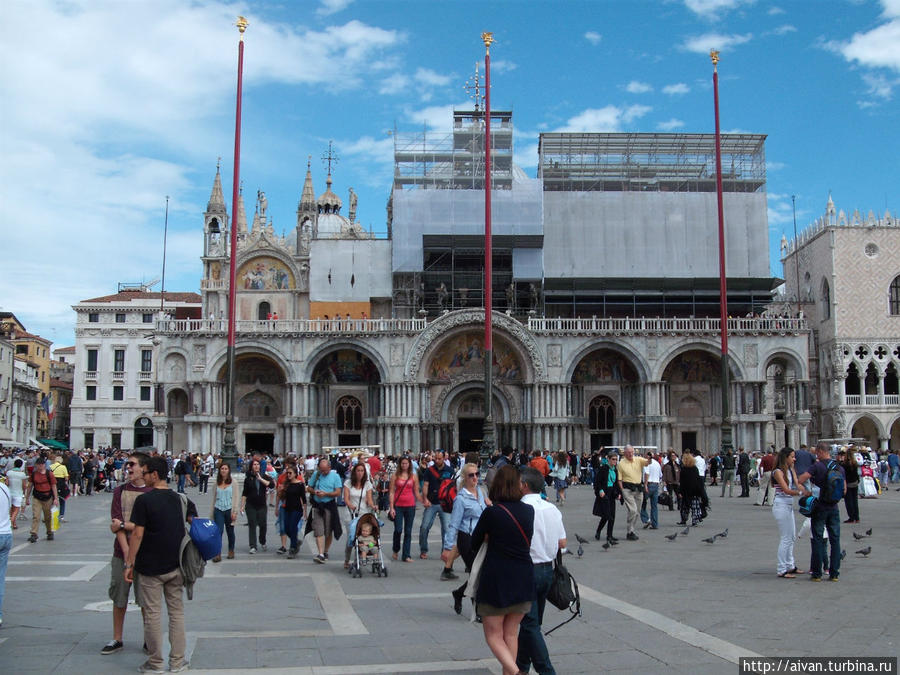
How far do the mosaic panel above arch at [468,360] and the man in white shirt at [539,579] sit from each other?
3885cm

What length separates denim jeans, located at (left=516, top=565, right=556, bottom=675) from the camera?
6923 mm

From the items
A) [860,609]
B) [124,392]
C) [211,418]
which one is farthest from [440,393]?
[860,609]

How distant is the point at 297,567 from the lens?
14.4 m

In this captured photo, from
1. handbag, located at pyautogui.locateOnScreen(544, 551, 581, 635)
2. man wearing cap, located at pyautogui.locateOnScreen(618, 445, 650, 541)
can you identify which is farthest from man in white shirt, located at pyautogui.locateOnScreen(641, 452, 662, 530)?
handbag, located at pyautogui.locateOnScreen(544, 551, 581, 635)

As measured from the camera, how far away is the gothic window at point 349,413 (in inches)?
1873

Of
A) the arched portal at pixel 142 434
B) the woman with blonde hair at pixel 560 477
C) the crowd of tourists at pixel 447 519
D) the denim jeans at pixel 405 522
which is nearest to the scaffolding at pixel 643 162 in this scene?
the woman with blonde hair at pixel 560 477

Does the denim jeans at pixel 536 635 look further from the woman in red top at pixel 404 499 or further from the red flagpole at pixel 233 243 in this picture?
the red flagpole at pixel 233 243

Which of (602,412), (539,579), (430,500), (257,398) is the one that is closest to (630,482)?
(430,500)

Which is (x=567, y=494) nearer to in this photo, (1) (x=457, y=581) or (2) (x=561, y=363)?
(2) (x=561, y=363)

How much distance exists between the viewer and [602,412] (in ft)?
157

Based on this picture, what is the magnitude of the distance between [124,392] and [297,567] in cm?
5459

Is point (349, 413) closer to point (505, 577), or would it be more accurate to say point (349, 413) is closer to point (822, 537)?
point (822, 537)

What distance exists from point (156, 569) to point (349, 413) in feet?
131

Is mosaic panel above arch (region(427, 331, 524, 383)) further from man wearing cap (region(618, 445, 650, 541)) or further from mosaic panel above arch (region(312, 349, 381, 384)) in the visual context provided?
man wearing cap (region(618, 445, 650, 541))
